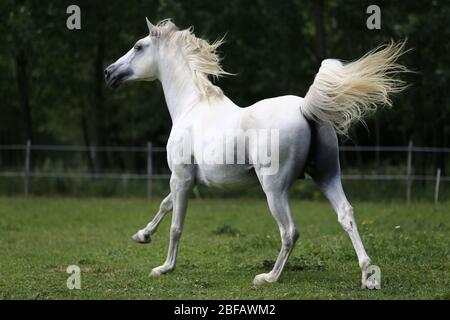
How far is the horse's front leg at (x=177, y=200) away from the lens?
8.20 m

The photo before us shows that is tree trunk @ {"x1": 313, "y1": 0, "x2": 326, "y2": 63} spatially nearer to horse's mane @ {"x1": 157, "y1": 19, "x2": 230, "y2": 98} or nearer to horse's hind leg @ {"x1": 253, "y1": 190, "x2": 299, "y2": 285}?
horse's mane @ {"x1": 157, "y1": 19, "x2": 230, "y2": 98}

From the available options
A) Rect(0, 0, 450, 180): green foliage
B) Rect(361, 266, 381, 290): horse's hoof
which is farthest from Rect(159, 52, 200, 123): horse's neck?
Rect(0, 0, 450, 180): green foliage

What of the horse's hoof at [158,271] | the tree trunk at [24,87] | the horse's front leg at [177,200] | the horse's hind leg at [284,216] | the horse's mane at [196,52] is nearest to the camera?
the horse's hind leg at [284,216]

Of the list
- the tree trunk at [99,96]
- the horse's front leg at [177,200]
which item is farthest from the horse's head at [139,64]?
the tree trunk at [99,96]

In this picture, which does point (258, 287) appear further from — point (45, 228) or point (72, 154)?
point (72, 154)

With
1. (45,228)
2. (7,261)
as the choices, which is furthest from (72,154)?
(7,261)

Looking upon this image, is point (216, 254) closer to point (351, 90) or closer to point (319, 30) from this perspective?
point (351, 90)

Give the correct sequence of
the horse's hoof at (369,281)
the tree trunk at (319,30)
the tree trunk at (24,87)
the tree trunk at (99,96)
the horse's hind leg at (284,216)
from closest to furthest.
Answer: the horse's hoof at (369,281) → the horse's hind leg at (284,216) → the tree trunk at (319,30) → the tree trunk at (24,87) → the tree trunk at (99,96)

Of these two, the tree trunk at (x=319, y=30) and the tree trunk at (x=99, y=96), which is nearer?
the tree trunk at (x=319, y=30)

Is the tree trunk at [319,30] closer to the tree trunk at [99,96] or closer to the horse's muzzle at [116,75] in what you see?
the tree trunk at [99,96]

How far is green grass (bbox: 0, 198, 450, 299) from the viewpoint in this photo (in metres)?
7.25

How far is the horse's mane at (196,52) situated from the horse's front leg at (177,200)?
3.40 ft

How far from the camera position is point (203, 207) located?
18.8 metres

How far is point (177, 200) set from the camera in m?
8.29
